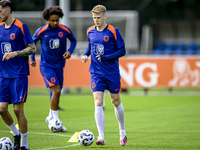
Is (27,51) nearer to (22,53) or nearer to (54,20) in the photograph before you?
(22,53)

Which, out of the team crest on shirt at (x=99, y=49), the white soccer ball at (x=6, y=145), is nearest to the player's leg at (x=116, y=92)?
the team crest on shirt at (x=99, y=49)

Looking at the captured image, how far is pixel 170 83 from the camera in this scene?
53.8ft

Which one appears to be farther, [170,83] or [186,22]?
[186,22]

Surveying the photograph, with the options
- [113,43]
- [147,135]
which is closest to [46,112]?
[147,135]

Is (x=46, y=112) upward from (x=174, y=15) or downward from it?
downward

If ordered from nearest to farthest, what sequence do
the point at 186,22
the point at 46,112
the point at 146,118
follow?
the point at 146,118 → the point at 46,112 → the point at 186,22

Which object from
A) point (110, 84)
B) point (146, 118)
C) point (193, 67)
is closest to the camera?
point (110, 84)

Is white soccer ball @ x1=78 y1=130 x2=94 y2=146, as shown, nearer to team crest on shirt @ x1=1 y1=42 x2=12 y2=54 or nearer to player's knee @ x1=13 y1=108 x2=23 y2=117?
player's knee @ x1=13 y1=108 x2=23 y2=117

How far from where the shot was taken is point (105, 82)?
21.5 ft

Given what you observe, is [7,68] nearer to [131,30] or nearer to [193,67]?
[193,67]

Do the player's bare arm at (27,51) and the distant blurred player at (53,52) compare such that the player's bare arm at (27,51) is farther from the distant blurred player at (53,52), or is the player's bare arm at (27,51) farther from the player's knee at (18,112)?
the distant blurred player at (53,52)

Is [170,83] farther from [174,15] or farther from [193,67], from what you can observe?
[174,15]

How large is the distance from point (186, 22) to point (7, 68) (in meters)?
27.6

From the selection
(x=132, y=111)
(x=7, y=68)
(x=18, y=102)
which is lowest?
(x=132, y=111)
